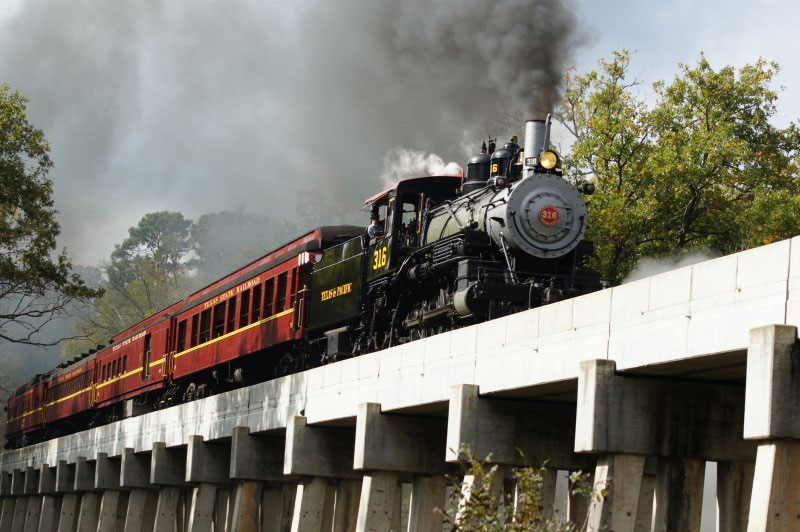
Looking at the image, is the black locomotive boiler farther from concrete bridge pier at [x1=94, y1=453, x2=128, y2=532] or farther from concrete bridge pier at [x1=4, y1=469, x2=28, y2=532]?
concrete bridge pier at [x1=4, y1=469, x2=28, y2=532]

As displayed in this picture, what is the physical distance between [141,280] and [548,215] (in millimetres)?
88603

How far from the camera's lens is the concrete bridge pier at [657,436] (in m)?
13.1

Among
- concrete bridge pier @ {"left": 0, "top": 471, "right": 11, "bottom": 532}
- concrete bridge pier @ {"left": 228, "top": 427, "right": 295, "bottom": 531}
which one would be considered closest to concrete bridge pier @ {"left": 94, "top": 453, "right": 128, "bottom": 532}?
concrete bridge pier @ {"left": 228, "top": 427, "right": 295, "bottom": 531}

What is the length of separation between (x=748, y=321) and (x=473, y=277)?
30.0 feet

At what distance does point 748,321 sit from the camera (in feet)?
37.1

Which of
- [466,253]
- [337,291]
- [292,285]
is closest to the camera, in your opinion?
[466,253]

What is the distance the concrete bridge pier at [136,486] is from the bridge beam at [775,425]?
2316 centimetres

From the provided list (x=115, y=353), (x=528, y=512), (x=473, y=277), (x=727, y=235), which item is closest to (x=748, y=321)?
(x=528, y=512)

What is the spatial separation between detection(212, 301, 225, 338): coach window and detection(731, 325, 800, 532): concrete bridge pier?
70.4 feet

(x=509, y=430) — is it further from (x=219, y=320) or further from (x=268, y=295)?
(x=219, y=320)

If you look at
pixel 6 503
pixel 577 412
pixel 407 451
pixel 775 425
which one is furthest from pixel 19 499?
pixel 775 425

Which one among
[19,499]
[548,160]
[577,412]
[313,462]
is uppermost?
[548,160]

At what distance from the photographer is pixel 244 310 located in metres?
29.7

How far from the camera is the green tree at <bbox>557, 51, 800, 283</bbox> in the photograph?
114 ft
